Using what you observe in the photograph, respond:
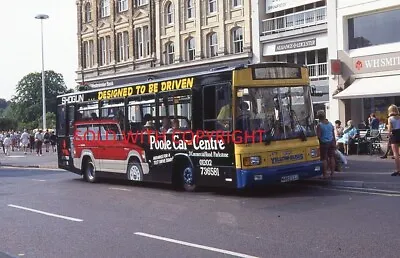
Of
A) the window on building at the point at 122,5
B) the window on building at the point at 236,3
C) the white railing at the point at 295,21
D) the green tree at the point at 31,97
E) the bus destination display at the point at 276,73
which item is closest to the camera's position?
the bus destination display at the point at 276,73

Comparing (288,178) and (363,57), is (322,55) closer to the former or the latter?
(363,57)

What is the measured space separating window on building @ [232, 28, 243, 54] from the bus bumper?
2393 cm

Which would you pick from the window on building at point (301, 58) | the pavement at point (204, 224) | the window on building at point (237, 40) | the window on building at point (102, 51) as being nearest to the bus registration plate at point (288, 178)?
the pavement at point (204, 224)

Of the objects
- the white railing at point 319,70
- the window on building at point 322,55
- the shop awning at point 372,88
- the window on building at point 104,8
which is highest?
the window on building at point 104,8

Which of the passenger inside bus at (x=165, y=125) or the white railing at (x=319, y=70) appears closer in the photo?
the passenger inside bus at (x=165, y=125)

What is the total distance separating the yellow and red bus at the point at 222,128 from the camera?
12.3 m

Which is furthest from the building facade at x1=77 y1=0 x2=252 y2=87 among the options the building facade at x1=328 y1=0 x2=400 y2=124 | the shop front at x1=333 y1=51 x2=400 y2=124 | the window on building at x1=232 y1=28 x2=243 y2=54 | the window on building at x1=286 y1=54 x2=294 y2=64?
the shop front at x1=333 y1=51 x2=400 y2=124

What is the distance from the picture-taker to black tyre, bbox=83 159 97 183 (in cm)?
1794

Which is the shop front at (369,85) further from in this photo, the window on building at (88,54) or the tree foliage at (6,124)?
the tree foliage at (6,124)

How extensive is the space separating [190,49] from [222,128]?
28.5 m

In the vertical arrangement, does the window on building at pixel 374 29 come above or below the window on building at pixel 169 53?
below

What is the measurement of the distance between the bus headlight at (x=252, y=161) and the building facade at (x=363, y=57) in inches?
595

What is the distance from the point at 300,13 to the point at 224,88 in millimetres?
21079

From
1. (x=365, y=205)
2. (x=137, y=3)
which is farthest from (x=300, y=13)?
(x=365, y=205)
